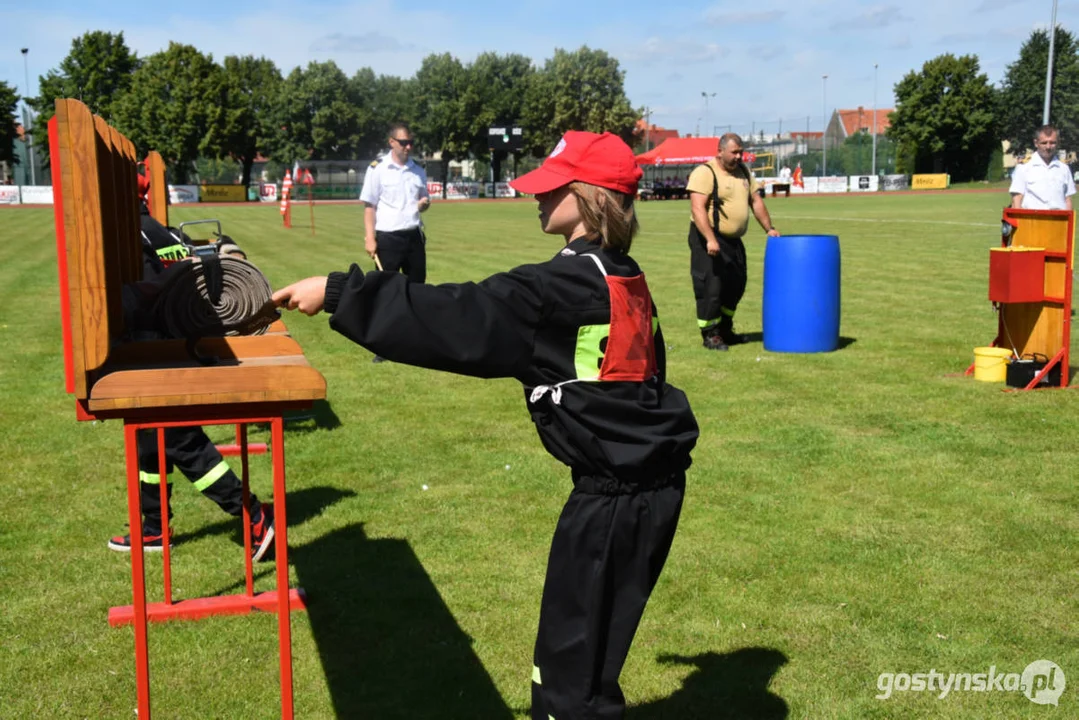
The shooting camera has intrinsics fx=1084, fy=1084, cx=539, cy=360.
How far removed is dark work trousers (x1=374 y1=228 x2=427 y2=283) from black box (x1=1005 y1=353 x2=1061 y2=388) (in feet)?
17.8

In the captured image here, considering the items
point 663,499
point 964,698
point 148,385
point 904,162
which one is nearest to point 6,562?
point 148,385

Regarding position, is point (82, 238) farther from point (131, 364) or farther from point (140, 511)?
point (140, 511)

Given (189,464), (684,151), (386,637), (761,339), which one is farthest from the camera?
(684,151)

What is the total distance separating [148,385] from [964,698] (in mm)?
3081

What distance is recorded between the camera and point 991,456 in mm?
7023

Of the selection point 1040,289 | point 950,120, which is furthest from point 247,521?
point 950,120

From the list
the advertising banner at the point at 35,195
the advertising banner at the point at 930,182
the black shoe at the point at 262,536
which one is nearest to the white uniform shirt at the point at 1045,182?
the black shoe at the point at 262,536

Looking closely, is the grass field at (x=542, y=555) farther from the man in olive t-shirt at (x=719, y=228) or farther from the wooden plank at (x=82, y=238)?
the wooden plank at (x=82, y=238)

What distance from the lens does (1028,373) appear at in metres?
8.93

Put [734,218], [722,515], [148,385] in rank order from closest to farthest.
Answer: [148,385], [722,515], [734,218]

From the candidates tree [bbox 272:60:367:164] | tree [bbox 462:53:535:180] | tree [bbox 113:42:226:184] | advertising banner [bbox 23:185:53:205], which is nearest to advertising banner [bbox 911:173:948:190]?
tree [bbox 462:53:535:180]

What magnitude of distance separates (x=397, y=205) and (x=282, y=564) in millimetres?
7772

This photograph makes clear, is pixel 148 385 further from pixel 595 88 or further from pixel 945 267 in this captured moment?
pixel 595 88

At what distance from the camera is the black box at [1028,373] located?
352 inches
